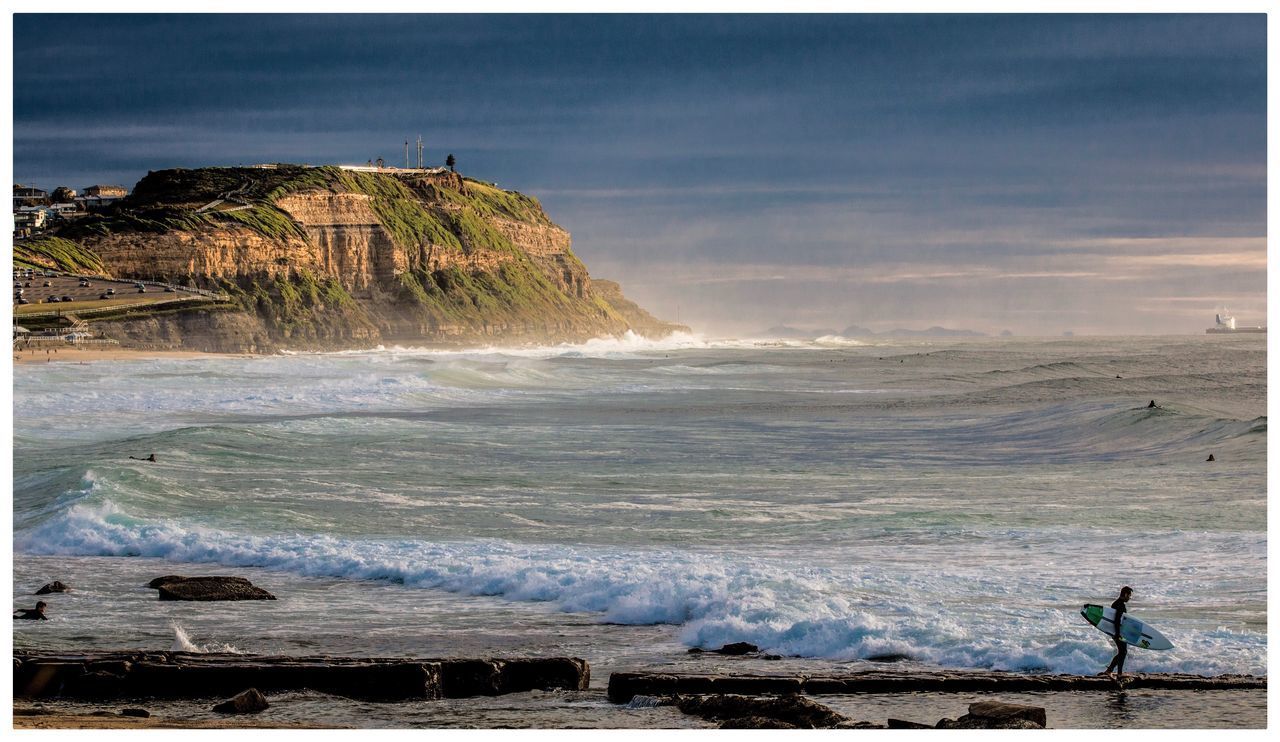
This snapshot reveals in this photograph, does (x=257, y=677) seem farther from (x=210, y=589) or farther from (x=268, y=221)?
(x=268, y=221)

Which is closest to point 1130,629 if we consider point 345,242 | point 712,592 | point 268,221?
point 712,592

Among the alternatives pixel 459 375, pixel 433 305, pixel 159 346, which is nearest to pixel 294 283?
pixel 433 305

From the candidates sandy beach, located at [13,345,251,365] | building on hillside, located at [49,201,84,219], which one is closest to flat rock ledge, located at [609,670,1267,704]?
sandy beach, located at [13,345,251,365]

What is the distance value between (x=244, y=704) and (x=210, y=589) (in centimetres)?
420

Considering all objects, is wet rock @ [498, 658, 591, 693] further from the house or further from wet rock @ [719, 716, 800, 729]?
the house

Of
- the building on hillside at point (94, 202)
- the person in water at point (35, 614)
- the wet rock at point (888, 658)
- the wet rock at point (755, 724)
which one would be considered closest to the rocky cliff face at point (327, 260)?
the building on hillside at point (94, 202)

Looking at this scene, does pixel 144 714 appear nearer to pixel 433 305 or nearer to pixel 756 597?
pixel 756 597

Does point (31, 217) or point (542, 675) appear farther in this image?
point (31, 217)

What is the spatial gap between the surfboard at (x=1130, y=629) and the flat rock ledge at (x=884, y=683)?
0.20 metres

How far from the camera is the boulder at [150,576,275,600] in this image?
11.3 meters

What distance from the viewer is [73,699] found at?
766 centimetres

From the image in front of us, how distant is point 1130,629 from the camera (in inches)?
339

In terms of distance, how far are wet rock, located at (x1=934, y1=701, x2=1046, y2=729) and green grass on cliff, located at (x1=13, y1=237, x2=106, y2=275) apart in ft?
389

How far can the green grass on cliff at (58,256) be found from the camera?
116425 millimetres
